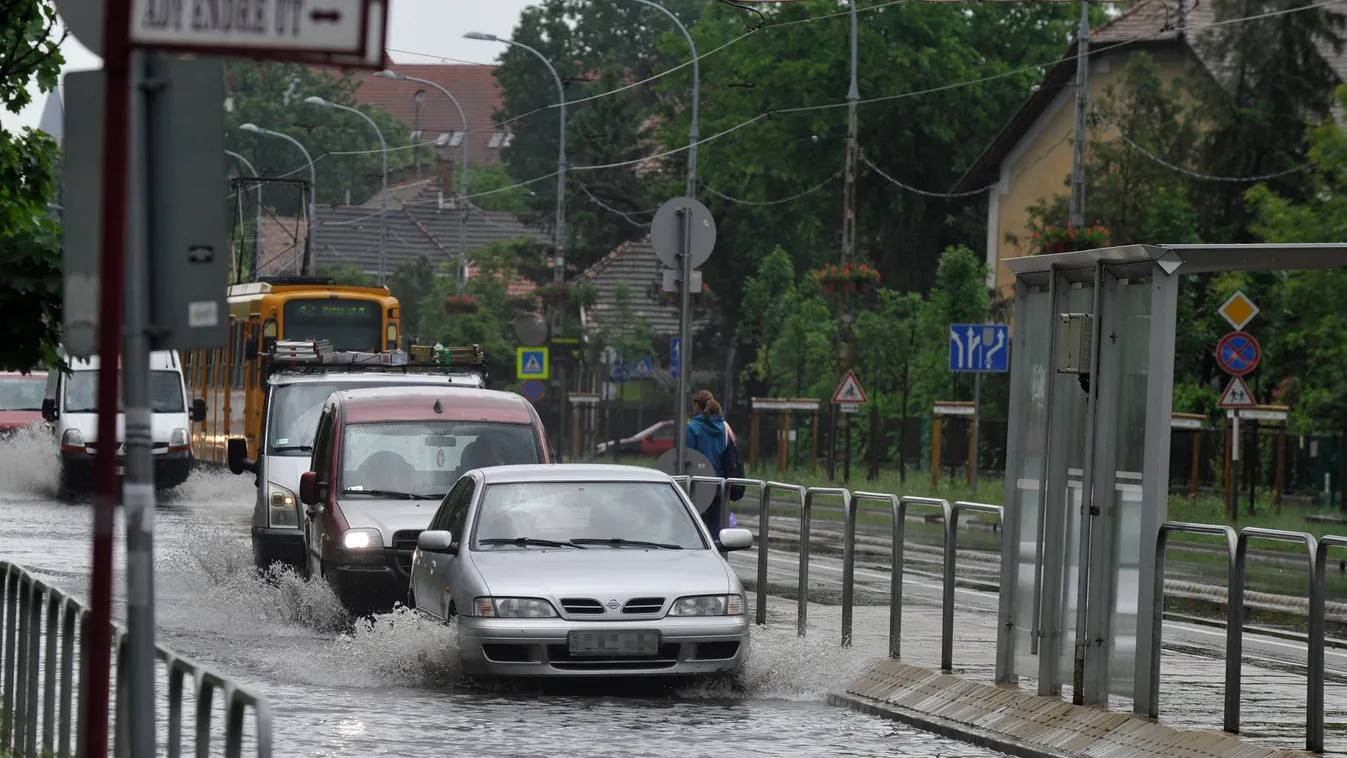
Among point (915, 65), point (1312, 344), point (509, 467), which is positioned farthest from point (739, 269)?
point (509, 467)

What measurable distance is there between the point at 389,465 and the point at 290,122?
9425cm

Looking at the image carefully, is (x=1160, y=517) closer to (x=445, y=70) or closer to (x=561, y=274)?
(x=561, y=274)

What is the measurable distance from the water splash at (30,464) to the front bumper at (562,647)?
2666 centimetres

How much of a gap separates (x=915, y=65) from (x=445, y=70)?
116514 millimetres

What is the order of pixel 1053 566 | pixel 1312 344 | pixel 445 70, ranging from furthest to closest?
pixel 445 70 → pixel 1312 344 → pixel 1053 566

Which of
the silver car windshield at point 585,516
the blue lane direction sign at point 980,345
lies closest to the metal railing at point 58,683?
the silver car windshield at point 585,516

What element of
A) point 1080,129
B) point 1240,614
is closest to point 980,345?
point 1080,129

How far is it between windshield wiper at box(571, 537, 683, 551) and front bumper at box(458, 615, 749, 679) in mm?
931

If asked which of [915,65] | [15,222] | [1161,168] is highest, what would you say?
[915,65]

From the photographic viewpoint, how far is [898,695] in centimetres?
1236

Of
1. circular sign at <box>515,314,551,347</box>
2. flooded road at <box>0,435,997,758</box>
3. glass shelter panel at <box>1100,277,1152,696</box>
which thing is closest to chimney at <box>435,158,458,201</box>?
circular sign at <box>515,314,551,347</box>

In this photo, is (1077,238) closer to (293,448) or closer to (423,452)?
(293,448)

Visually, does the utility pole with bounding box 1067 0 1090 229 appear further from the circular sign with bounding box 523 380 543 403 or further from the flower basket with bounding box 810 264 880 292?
the circular sign with bounding box 523 380 543 403

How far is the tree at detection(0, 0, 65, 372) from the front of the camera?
9750mm
